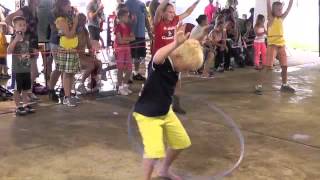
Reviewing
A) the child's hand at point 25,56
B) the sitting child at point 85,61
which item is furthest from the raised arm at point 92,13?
the child's hand at point 25,56

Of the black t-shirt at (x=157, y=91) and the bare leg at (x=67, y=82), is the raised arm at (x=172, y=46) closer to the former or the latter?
the black t-shirt at (x=157, y=91)

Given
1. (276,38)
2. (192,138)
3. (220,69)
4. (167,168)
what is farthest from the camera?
(220,69)

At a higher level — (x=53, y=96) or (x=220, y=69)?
(x=220, y=69)

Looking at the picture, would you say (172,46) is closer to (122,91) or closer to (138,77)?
(122,91)

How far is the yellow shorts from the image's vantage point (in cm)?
331

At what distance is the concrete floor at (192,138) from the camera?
404 centimetres

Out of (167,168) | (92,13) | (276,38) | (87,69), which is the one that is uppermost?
(92,13)

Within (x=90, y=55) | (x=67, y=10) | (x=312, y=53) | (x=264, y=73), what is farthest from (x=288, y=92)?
(x=312, y=53)

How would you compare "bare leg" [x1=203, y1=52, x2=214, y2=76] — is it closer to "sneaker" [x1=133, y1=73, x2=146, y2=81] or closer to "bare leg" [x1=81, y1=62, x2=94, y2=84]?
"sneaker" [x1=133, y1=73, x2=146, y2=81]

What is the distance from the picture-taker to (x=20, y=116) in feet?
19.2

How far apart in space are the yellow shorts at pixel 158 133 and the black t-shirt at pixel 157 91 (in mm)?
50

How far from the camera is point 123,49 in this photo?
7.33m

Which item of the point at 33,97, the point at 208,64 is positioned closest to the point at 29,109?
the point at 33,97

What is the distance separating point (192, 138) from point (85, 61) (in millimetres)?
2732
